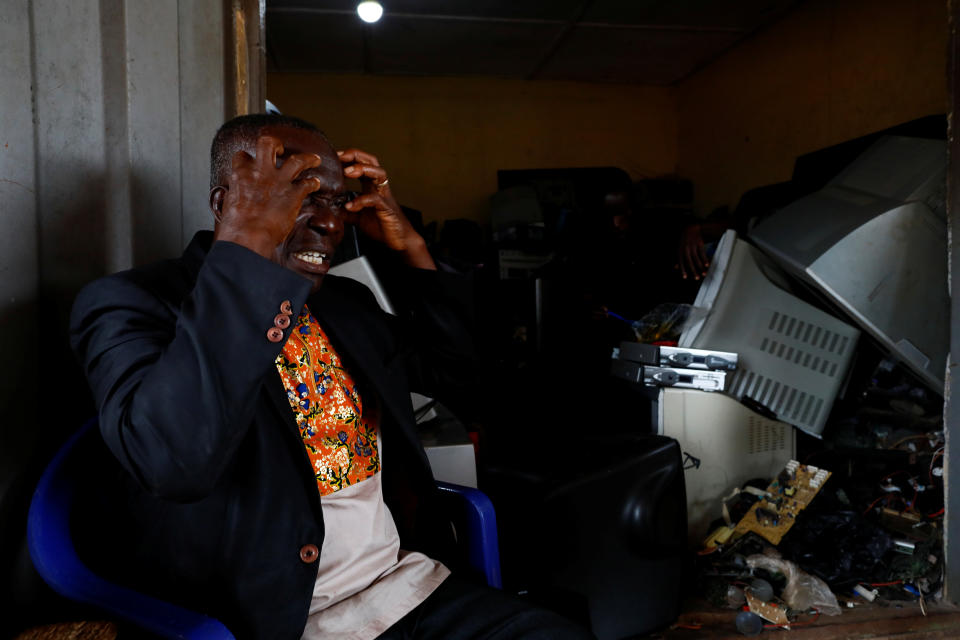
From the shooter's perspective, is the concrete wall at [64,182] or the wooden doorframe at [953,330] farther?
the wooden doorframe at [953,330]

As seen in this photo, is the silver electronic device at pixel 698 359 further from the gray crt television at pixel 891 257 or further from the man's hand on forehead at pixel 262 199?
the man's hand on forehead at pixel 262 199

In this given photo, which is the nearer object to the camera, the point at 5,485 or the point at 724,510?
the point at 5,485

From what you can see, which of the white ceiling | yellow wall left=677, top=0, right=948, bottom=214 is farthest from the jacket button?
the white ceiling

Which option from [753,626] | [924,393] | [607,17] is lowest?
[753,626]

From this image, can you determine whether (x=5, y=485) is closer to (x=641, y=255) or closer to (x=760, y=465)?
(x=760, y=465)

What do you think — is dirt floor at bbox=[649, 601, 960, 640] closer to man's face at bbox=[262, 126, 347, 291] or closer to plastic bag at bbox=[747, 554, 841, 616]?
plastic bag at bbox=[747, 554, 841, 616]

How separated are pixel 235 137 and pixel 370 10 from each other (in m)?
3.79

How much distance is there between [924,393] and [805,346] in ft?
3.00

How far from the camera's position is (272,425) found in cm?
102

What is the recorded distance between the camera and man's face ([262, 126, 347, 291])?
1.15 m

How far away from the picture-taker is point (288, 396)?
1089 mm

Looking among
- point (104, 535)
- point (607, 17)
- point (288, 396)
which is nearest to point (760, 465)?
point (288, 396)

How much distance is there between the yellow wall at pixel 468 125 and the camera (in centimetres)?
589

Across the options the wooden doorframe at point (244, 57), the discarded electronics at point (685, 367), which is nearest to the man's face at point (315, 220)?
the wooden doorframe at point (244, 57)
